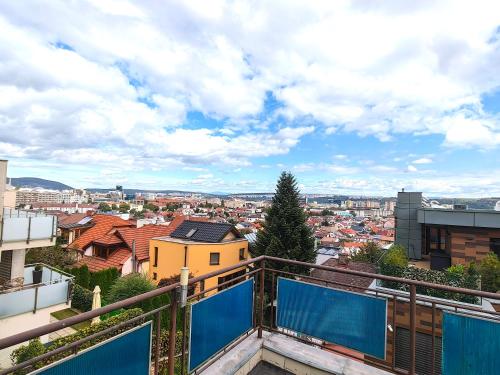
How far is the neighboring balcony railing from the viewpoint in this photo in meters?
8.40

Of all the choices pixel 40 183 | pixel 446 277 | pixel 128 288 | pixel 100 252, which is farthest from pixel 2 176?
pixel 40 183

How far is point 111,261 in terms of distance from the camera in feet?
69.2

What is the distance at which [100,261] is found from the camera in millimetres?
21875

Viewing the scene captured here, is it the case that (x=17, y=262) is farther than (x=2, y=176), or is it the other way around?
(x=17, y=262)

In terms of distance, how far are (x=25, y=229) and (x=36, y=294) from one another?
2.21 m

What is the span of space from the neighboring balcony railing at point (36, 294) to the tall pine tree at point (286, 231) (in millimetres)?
9997

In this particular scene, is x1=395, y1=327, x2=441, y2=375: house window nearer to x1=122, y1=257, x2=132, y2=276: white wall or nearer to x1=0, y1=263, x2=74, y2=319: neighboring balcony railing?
x1=0, y1=263, x2=74, y2=319: neighboring balcony railing

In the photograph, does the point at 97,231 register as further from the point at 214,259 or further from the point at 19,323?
the point at 19,323

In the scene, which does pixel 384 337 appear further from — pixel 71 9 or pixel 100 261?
pixel 100 261

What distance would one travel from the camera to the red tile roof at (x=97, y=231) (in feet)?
77.2

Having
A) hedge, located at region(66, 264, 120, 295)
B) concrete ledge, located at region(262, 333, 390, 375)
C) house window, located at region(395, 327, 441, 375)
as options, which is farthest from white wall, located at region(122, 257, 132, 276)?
concrete ledge, located at region(262, 333, 390, 375)

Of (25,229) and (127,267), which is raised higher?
(25,229)

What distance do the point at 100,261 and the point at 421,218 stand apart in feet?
70.1

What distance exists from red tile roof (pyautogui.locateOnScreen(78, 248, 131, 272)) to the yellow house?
2.18 m
